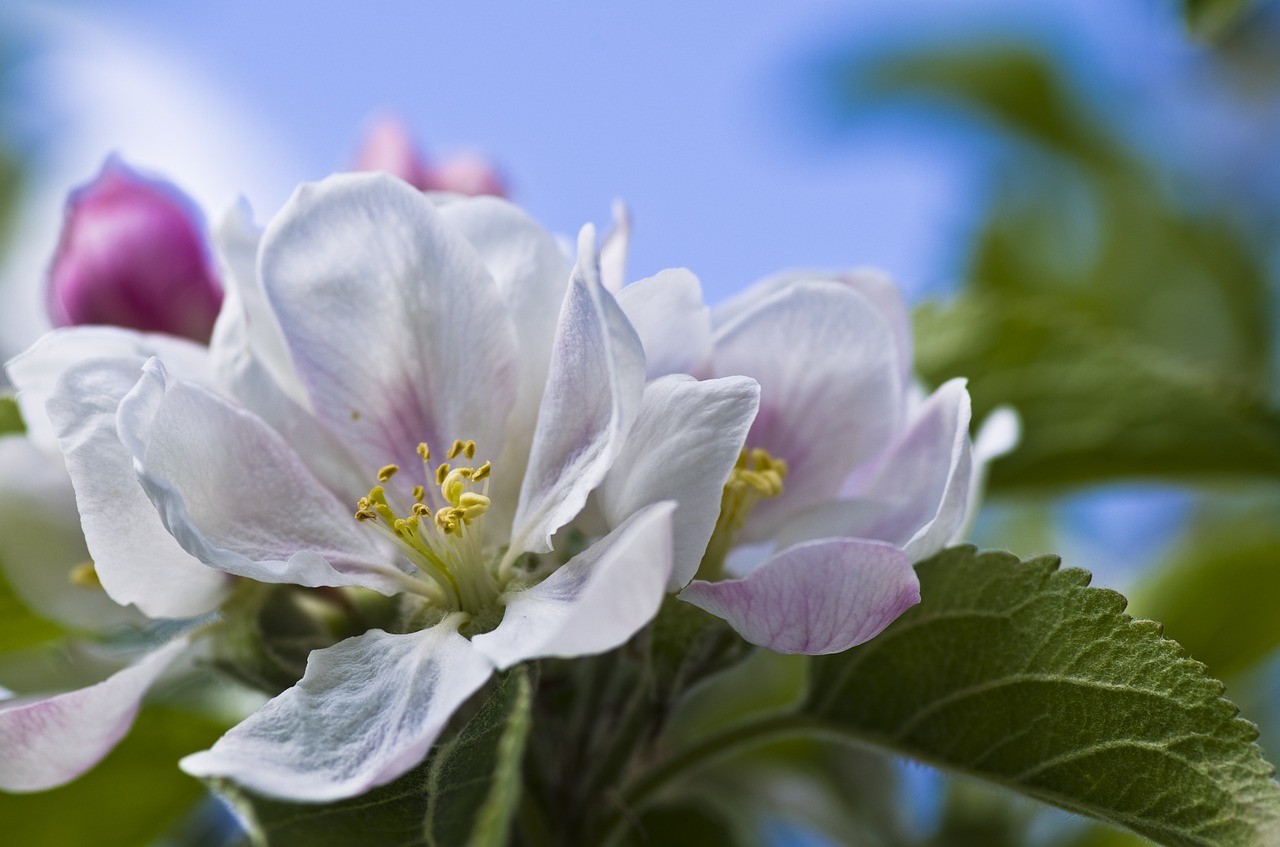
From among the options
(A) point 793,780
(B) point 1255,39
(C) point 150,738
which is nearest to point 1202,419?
(A) point 793,780

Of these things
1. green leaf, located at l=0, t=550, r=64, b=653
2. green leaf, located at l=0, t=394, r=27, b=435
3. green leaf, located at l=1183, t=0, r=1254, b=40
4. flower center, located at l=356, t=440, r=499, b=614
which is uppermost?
green leaf, located at l=1183, t=0, r=1254, b=40

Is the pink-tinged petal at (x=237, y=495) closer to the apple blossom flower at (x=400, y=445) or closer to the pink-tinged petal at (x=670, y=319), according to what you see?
the apple blossom flower at (x=400, y=445)

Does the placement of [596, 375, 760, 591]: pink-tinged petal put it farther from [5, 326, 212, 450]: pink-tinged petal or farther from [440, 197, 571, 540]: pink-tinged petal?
[5, 326, 212, 450]: pink-tinged petal

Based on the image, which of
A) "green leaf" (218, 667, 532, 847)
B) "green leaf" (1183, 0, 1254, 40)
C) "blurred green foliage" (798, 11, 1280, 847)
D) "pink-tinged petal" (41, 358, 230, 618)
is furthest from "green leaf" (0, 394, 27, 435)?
"green leaf" (1183, 0, 1254, 40)

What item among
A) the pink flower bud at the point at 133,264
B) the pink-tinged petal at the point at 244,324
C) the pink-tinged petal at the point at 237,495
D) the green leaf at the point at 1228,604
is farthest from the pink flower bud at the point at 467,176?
the green leaf at the point at 1228,604

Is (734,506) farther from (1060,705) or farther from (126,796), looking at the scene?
(126,796)

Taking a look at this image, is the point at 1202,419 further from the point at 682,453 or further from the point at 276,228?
the point at 276,228
